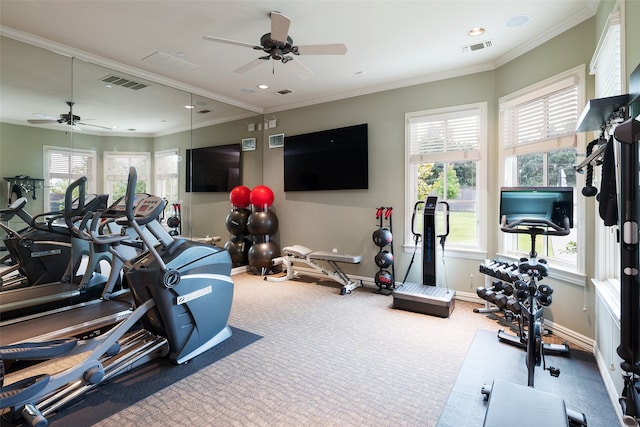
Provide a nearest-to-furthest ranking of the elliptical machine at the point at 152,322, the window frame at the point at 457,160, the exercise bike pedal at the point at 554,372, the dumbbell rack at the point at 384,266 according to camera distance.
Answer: the elliptical machine at the point at 152,322, the exercise bike pedal at the point at 554,372, the window frame at the point at 457,160, the dumbbell rack at the point at 384,266

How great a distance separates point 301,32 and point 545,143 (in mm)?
2939

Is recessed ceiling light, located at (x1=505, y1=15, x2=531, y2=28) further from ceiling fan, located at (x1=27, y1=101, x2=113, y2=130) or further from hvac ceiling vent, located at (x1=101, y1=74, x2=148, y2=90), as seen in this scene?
ceiling fan, located at (x1=27, y1=101, x2=113, y2=130)

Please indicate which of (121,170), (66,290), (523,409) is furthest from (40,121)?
(523,409)

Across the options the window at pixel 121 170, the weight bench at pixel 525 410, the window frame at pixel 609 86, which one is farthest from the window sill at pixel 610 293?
the window at pixel 121 170

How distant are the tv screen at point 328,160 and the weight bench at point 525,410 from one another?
365cm

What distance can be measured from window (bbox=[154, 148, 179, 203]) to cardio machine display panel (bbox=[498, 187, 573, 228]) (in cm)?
480

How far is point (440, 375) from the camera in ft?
8.41

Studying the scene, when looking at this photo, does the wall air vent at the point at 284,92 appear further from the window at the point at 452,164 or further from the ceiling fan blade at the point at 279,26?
the ceiling fan blade at the point at 279,26

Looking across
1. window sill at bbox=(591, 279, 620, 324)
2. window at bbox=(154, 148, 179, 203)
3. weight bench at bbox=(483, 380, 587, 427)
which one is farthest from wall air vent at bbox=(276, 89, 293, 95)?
weight bench at bbox=(483, 380, 587, 427)

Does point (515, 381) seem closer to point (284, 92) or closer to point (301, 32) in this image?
point (301, 32)

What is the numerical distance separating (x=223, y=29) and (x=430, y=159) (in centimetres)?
318

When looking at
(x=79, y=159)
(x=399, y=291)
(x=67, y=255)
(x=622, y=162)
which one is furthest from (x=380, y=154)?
(x=67, y=255)

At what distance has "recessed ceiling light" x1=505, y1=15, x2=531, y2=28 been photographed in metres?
→ 3.14

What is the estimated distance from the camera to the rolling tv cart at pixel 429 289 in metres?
3.84
